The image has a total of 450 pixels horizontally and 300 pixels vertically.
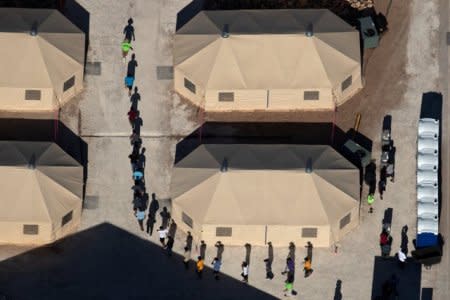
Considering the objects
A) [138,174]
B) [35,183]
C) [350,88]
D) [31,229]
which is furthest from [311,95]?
[31,229]

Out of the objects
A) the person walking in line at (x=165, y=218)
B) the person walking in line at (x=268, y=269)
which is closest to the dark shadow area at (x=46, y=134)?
the person walking in line at (x=165, y=218)

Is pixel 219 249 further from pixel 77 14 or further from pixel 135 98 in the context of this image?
pixel 77 14

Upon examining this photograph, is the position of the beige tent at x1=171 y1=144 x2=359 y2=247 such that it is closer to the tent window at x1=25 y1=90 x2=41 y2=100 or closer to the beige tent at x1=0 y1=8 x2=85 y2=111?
the beige tent at x1=0 y1=8 x2=85 y2=111

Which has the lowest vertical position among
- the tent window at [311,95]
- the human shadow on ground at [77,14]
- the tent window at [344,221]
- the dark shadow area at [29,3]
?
the tent window at [344,221]

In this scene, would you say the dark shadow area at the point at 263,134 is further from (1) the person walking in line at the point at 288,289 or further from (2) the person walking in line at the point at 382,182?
(1) the person walking in line at the point at 288,289

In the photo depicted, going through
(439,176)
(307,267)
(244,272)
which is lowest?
(244,272)

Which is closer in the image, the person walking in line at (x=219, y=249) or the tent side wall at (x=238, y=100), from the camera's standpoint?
the person walking in line at (x=219, y=249)

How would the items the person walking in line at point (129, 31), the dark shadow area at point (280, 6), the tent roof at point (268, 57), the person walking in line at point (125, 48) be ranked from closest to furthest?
the tent roof at point (268, 57), the person walking in line at point (125, 48), the person walking in line at point (129, 31), the dark shadow area at point (280, 6)
